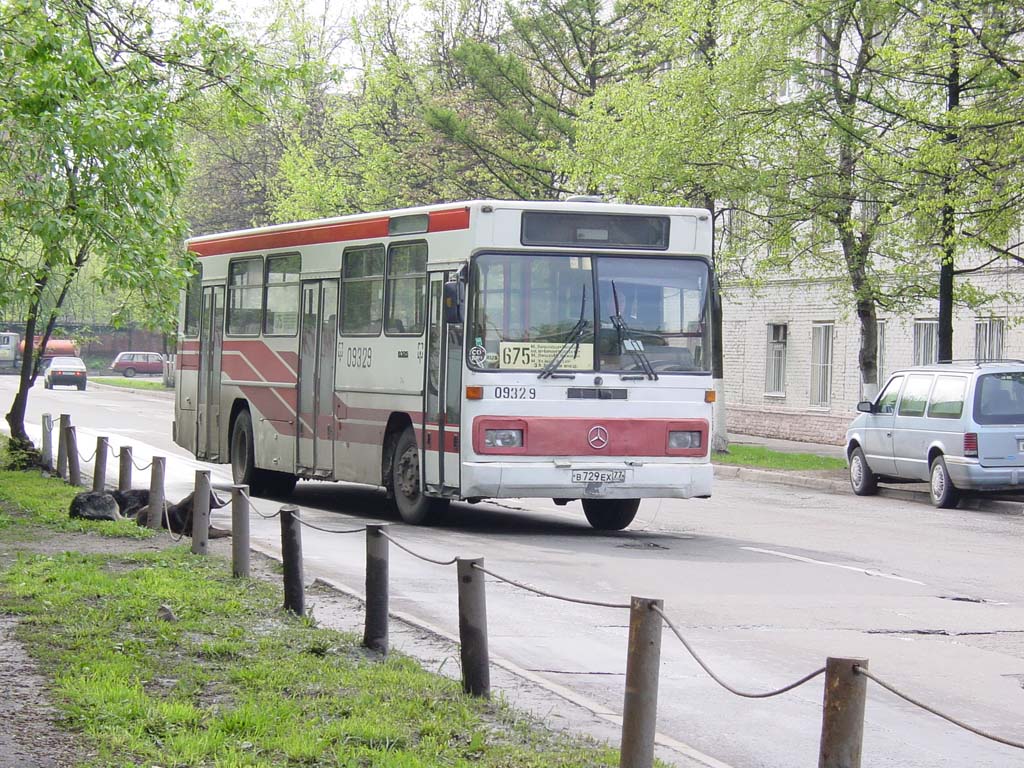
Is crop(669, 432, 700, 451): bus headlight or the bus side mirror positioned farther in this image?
crop(669, 432, 700, 451): bus headlight

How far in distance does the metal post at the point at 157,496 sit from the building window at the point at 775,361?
Result: 90.4 ft

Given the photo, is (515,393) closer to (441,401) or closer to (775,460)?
(441,401)

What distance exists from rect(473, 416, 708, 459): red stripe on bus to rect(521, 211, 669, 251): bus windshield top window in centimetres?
164

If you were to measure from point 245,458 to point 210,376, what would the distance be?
1.52 m

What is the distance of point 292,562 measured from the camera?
9.62m

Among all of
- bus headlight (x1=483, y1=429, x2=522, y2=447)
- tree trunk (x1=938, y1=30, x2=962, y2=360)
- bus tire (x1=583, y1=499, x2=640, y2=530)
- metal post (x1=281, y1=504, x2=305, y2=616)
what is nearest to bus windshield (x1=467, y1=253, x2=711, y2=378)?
bus headlight (x1=483, y1=429, x2=522, y2=447)

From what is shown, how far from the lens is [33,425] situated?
36062 mm

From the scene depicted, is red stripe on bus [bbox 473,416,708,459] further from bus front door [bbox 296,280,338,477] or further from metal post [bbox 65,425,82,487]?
metal post [bbox 65,425,82,487]

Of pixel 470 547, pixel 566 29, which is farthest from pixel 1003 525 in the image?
pixel 566 29

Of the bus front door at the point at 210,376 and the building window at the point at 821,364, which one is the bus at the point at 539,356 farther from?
the building window at the point at 821,364

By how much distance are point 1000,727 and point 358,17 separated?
40.4 metres

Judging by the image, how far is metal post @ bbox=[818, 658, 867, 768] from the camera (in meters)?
4.99

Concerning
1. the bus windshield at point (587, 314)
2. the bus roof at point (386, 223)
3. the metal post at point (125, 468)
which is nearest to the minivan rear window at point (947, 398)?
the bus windshield at point (587, 314)

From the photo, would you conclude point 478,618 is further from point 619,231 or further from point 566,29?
point 566,29
